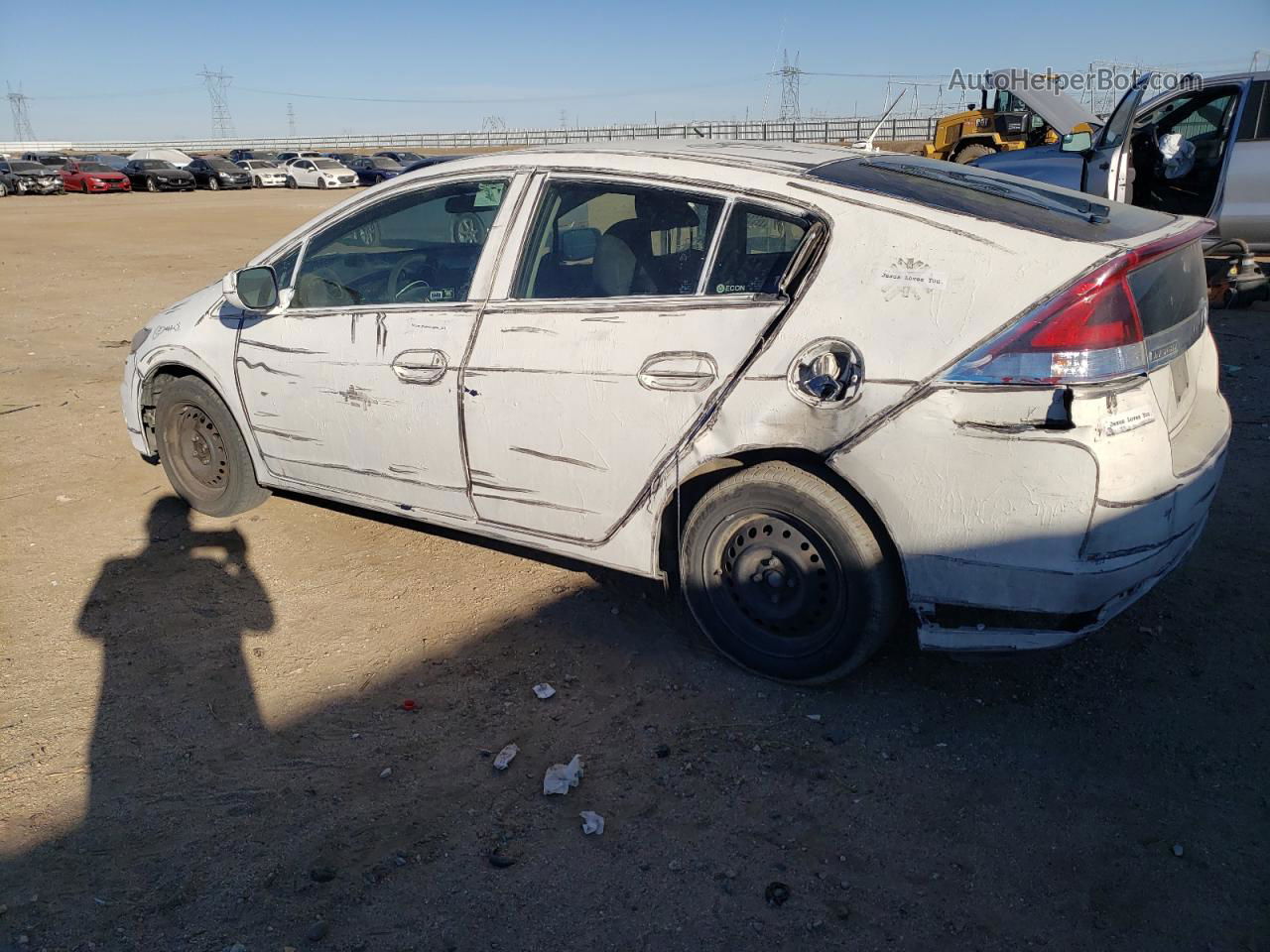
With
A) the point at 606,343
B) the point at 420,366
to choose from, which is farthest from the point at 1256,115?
the point at 420,366

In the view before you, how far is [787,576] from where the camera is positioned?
3441 mm

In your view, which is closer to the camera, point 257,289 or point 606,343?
point 606,343

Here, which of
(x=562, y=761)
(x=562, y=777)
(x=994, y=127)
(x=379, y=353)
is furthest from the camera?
(x=994, y=127)

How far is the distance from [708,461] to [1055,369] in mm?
1127

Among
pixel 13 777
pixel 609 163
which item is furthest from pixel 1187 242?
pixel 13 777

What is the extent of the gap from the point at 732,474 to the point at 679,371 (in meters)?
0.42

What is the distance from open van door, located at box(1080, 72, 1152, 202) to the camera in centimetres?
864

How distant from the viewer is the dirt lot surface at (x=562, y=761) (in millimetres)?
2600

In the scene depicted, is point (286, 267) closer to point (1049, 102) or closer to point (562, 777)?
point (562, 777)

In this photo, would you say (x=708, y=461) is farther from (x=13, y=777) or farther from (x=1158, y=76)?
(x=1158, y=76)

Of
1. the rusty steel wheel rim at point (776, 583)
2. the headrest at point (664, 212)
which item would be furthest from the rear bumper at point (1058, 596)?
the headrest at point (664, 212)

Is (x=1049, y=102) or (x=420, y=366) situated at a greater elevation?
(x=1049, y=102)

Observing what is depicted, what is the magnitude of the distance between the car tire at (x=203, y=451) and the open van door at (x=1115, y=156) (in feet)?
23.4

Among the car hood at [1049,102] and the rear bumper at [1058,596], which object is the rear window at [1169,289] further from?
the car hood at [1049,102]
